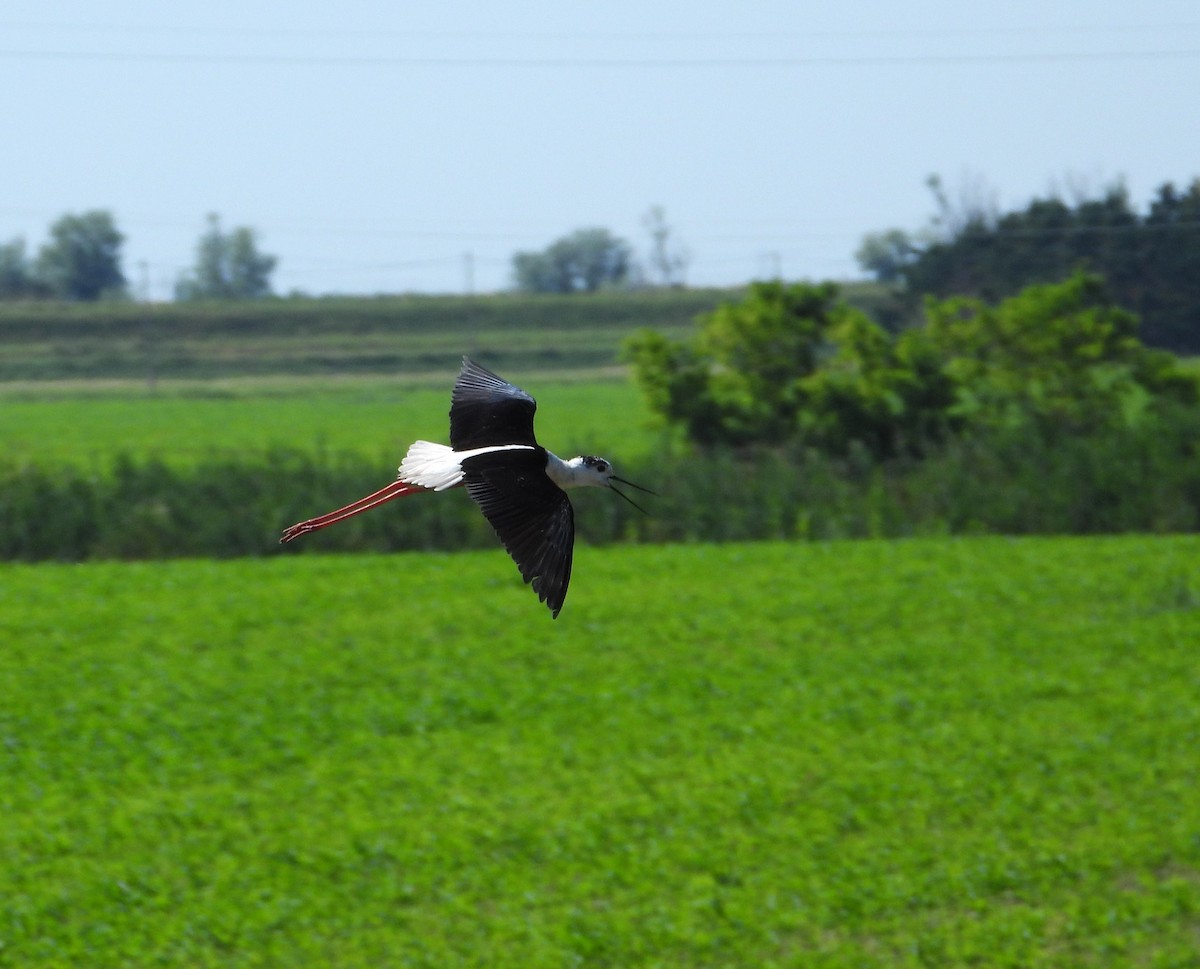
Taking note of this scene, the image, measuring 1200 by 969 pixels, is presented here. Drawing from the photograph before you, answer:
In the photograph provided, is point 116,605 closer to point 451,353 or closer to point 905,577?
point 905,577

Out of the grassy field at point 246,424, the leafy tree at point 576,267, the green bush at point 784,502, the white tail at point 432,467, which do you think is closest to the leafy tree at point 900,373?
the green bush at point 784,502

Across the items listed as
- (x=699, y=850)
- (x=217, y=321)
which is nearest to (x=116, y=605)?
(x=699, y=850)

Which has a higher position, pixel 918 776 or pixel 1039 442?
pixel 1039 442

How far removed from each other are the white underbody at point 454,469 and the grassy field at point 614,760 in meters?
13.1

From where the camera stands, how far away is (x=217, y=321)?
27.4ft

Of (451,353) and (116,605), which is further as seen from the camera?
(116,605)

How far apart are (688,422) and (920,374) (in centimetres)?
501

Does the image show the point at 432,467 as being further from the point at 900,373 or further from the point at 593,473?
the point at 900,373

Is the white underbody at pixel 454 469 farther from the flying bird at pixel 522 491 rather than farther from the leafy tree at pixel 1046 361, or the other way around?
the leafy tree at pixel 1046 361

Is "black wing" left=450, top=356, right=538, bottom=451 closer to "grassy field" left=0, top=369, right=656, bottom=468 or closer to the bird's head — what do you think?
the bird's head

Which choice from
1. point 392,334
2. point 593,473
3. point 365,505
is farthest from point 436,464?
point 392,334

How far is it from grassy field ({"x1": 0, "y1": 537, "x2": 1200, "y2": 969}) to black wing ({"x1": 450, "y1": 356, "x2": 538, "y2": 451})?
12753 mm

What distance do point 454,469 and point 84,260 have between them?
2209cm

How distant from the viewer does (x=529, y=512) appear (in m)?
2.22
